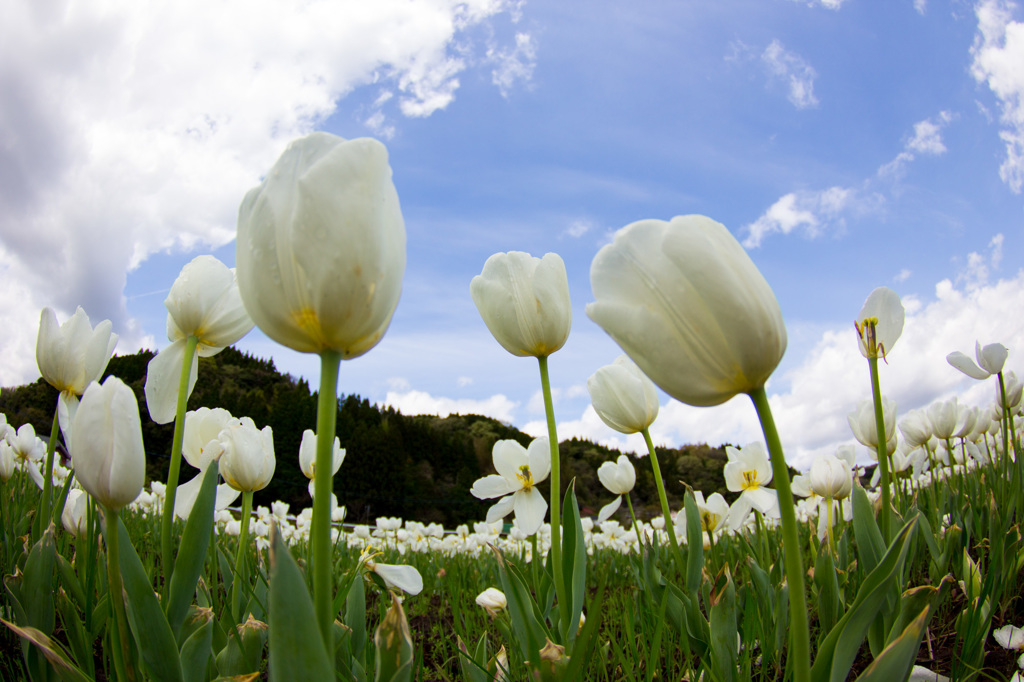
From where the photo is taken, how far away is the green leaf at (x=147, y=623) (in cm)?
88

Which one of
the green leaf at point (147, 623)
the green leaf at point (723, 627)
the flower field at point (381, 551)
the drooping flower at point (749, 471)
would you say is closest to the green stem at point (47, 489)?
the flower field at point (381, 551)

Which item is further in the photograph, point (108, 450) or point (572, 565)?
point (572, 565)

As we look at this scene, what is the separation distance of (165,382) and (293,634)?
98 centimetres

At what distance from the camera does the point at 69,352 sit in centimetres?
147

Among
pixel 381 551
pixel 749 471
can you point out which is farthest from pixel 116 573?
pixel 749 471

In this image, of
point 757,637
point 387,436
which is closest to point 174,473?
point 757,637

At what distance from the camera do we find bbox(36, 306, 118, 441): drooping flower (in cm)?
146

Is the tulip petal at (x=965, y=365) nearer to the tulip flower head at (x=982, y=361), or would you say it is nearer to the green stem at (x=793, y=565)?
the tulip flower head at (x=982, y=361)

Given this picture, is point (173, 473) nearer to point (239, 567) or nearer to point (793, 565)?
point (239, 567)

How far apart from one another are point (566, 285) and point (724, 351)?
2.64ft

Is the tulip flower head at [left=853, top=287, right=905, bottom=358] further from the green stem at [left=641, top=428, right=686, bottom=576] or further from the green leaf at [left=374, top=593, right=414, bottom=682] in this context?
the green leaf at [left=374, top=593, right=414, bottom=682]

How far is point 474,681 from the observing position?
1.20 meters

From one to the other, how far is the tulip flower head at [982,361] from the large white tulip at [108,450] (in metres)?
3.15

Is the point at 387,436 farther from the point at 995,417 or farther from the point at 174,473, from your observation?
the point at 174,473
